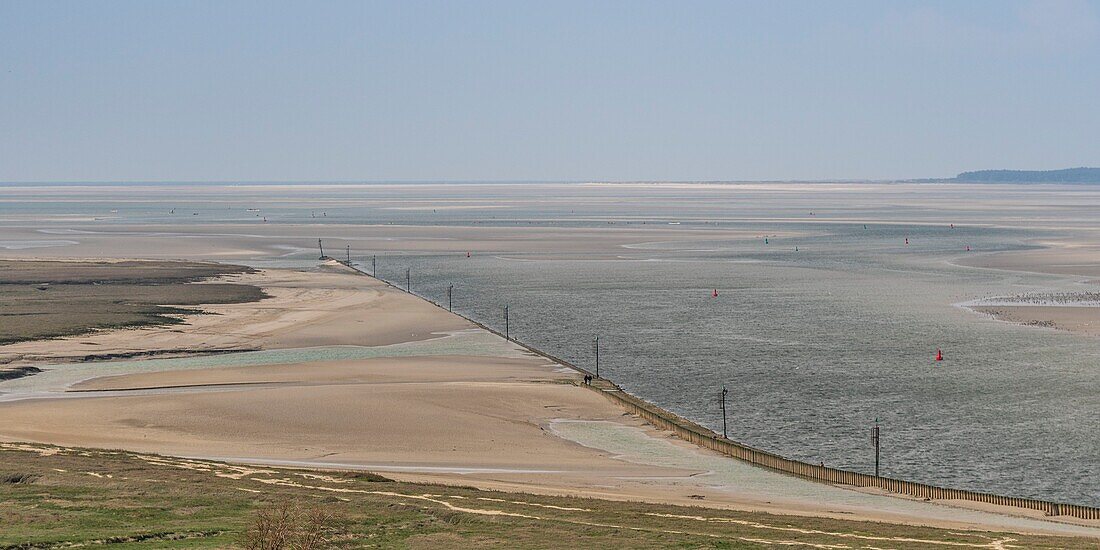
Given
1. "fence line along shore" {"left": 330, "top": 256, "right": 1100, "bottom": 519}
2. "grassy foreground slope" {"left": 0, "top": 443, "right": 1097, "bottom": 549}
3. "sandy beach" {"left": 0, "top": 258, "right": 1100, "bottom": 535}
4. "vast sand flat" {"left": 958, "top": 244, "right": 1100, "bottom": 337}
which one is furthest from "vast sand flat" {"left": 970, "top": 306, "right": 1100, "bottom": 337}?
"grassy foreground slope" {"left": 0, "top": 443, "right": 1097, "bottom": 549}

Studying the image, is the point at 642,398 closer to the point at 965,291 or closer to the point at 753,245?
the point at 965,291

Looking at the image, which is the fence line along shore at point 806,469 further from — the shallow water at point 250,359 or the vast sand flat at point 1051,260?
the vast sand flat at point 1051,260

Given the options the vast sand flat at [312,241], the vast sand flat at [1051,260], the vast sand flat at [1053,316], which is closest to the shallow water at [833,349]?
the vast sand flat at [1053,316]

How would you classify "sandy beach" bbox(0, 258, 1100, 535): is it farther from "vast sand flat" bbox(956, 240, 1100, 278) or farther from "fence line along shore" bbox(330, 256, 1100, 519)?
"vast sand flat" bbox(956, 240, 1100, 278)

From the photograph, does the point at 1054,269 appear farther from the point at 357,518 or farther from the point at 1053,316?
the point at 357,518

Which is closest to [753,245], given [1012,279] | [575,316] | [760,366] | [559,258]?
[559,258]

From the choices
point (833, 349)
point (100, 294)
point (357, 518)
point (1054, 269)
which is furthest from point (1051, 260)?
point (357, 518)
